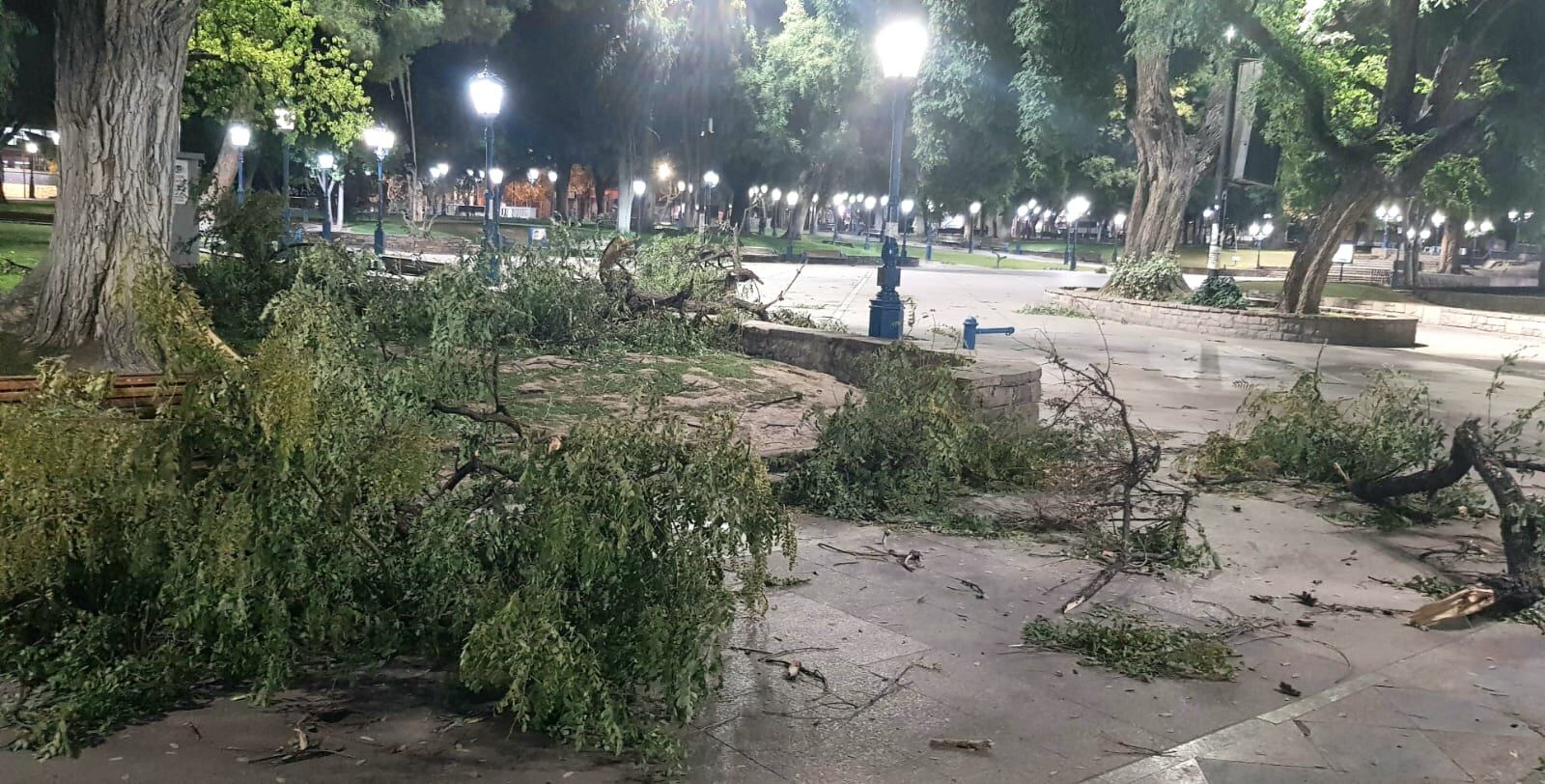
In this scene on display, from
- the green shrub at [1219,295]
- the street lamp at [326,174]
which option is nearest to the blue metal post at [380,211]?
the street lamp at [326,174]

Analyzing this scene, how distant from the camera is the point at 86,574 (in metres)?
4.64

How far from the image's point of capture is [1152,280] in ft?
93.3

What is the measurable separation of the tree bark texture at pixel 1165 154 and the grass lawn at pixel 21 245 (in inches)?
986

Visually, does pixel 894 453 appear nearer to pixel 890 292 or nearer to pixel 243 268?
pixel 890 292

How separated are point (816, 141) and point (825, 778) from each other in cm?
5558

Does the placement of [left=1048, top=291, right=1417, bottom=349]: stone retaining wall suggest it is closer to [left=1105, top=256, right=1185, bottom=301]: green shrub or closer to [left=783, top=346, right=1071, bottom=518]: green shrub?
[left=1105, top=256, right=1185, bottom=301]: green shrub

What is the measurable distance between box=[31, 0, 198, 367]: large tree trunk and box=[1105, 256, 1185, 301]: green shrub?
23.9 meters

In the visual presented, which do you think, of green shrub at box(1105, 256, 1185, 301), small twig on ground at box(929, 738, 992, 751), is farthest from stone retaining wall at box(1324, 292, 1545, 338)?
small twig on ground at box(929, 738, 992, 751)

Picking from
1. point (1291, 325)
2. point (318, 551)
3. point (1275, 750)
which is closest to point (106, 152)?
point (318, 551)

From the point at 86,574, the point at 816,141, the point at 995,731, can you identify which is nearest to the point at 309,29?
the point at 86,574

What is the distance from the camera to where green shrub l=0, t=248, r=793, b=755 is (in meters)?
4.14

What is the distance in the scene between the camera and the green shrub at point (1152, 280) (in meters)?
28.4

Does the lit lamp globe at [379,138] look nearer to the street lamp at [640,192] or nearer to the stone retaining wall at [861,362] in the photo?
the street lamp at [640,192]

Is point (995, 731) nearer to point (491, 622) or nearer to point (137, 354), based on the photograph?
point (491, 622)
